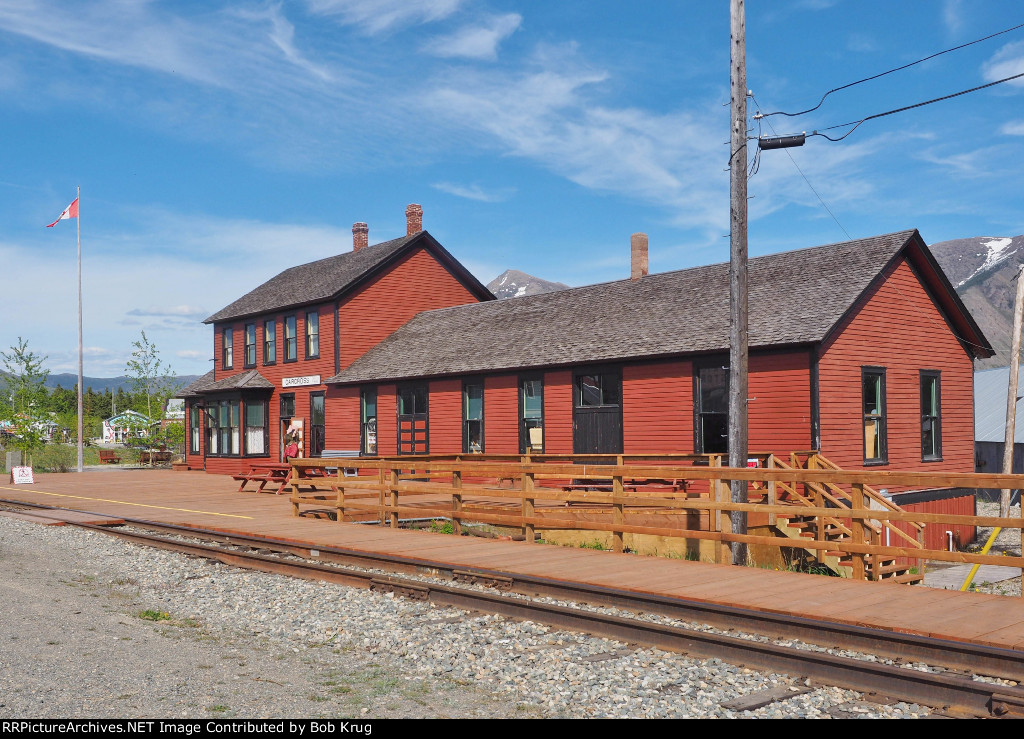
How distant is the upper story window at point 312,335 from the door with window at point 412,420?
558 cm

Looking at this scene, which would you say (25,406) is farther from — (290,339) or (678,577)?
(678,577)

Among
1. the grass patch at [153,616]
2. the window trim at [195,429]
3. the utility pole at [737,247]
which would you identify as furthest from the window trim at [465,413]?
the grass patch at [153,616]

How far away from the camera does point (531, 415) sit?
2539 centimetres

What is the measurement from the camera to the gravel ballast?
5883 mm

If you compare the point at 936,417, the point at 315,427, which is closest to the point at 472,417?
the point at 315,427

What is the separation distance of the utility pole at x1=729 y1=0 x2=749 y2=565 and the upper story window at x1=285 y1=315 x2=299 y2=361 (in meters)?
24.5

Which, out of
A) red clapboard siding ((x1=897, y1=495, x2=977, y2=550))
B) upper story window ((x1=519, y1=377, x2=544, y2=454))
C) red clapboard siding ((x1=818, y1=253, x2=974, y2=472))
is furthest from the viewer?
upper story window ((x1=519, y1=377, x2=544, y2=454))

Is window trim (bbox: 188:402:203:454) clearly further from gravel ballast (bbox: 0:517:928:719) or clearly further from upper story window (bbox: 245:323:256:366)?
gravel ballast (bbox: 0:517:928:719)

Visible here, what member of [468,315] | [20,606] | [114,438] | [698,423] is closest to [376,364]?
[468,315]

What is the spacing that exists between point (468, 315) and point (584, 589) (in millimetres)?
23156

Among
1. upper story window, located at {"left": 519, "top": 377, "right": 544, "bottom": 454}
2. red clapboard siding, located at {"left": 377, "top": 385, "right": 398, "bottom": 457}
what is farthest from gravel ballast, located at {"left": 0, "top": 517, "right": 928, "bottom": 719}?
red clapboard siding, located at {"left": 377, "top": 385, "right": 398, "bottom": 457}

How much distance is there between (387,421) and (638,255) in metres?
9.85
